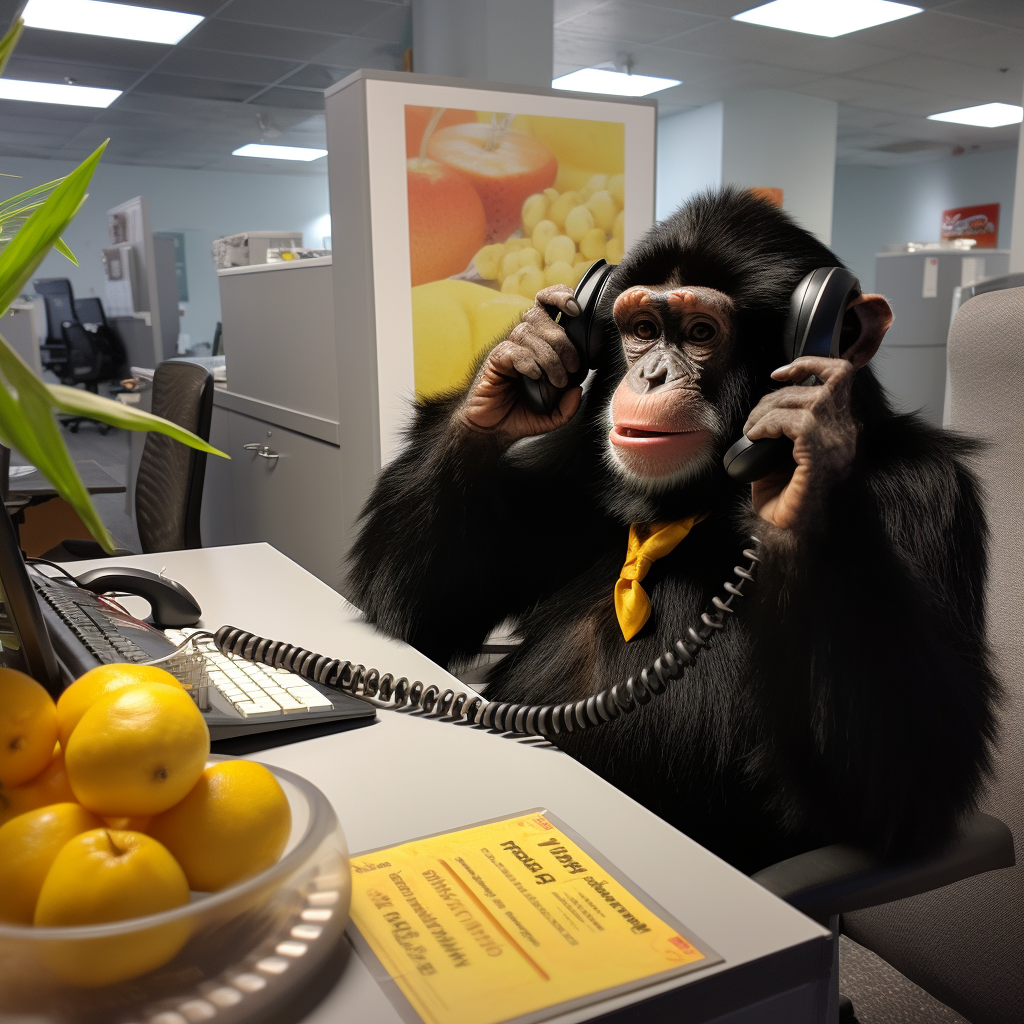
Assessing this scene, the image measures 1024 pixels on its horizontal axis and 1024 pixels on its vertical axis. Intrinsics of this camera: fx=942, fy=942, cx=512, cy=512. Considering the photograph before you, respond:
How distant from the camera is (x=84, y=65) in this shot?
646 cm

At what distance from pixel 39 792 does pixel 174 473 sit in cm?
181

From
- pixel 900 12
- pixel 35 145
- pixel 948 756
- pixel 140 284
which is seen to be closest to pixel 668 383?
pixel 948 756

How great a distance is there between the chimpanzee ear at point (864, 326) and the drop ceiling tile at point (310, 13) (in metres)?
5.26

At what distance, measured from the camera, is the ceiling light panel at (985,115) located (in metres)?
7.90

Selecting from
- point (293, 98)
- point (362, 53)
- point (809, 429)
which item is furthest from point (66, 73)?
point (809, 429)

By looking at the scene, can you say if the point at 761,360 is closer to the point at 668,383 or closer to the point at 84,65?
the point at 668,383

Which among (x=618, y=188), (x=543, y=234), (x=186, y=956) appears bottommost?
(x=186, y=956)

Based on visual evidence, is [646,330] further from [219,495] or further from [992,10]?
[992,10]

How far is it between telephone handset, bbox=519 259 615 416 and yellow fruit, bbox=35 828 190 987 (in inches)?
26.6

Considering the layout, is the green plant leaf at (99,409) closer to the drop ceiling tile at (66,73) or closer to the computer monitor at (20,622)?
the computer monitor at (20,622)

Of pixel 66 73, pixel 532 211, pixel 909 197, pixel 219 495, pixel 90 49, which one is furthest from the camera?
Result: pixel 909 197

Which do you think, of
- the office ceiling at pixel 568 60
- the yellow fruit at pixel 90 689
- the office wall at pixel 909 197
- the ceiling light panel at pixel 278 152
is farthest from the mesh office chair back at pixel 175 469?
the office wall at pixel 909 197

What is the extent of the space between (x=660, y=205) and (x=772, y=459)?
9487 millimetres

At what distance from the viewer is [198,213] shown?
11.7m
